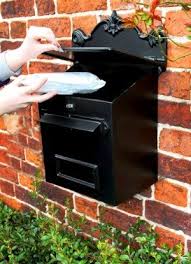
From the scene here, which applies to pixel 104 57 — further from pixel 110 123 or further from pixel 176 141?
pixel 176 141

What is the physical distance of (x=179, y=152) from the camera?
5.12ft

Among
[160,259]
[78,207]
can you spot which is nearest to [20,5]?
[78,207]

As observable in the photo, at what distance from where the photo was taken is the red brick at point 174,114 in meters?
1.50

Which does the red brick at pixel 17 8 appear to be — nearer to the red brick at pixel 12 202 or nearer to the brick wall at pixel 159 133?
the brick wall at pixel 159 133

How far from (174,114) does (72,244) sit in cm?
69

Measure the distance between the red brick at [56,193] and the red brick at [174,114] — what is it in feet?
2.42

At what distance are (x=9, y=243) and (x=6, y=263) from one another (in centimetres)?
9

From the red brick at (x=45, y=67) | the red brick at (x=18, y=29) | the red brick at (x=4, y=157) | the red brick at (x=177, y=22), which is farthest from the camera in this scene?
the red brick at (x=4, y=157)

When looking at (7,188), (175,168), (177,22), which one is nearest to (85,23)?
(177,22)

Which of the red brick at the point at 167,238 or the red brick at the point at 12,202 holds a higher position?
the red brick at the point at 167,238

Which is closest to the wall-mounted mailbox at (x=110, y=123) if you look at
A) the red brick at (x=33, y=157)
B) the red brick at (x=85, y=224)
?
the red brick at (x=85, y=224)

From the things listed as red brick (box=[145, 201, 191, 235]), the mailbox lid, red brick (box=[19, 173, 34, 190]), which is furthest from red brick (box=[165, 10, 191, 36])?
red brick (box=[19, 173, 34, 190])

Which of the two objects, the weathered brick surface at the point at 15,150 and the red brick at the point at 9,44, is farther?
A: the weathered brick surface at the point at 15,150

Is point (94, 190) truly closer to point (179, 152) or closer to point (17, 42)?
point (179, 152)
